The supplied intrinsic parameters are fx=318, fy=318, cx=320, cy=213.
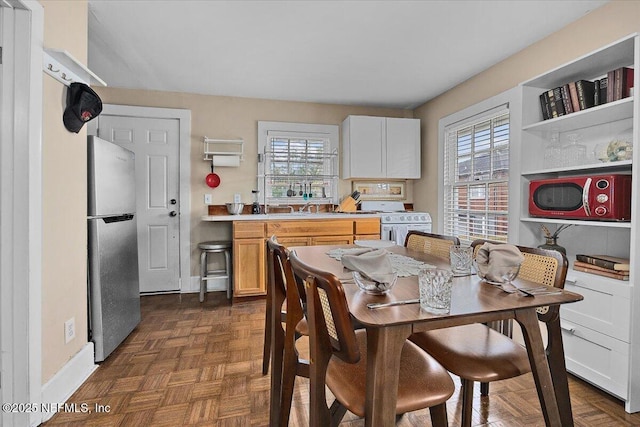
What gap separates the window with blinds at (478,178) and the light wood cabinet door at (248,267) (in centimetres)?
216

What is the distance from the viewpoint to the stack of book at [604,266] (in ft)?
5.54

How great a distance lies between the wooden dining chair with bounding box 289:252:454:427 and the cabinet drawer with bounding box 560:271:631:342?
1259mm

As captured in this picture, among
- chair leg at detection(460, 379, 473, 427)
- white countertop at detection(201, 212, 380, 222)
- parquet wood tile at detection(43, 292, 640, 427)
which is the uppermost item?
white countertop at detection(201, 212, 380, 222)

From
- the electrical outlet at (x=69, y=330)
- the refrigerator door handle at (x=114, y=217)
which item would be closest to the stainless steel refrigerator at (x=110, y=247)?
the refrigerator door handle at (x=114, y=217)

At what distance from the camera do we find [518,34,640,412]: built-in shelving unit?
1607 mm

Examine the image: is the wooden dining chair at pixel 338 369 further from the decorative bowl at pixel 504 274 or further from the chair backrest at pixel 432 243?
the chair backrest at pixel 432 243

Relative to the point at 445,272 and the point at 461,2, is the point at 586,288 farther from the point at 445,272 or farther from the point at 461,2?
the point at 461,2

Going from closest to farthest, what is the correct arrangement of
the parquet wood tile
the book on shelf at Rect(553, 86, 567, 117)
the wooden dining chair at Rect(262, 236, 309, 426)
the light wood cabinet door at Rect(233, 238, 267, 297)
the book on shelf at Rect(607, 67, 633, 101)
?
the wooden dining chair at Rect(262, 236, 309, 426) → the parquet wood tile → the book on shelf at Rect(607, 67, 633, 101) → the book on shelf at Rect(553, 86, 567, 117) → the light wood cabinet door at Rect(233, 238, 267, 297)

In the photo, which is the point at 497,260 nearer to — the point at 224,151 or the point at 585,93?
the point at 585,93

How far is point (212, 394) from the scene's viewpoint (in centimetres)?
173

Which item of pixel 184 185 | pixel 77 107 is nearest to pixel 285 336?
pixel 77 107

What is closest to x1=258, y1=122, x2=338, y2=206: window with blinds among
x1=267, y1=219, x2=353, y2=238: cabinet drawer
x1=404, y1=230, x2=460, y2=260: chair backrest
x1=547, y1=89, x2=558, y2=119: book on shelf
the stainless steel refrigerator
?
x1=267, y1=219, x2=353, y2=238: cabinet drawer

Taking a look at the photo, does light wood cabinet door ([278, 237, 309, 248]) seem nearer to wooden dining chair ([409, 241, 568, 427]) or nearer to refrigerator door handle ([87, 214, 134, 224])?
refrigerator door handle ([87, 214, 134, 224])

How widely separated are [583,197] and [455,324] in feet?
5.21
